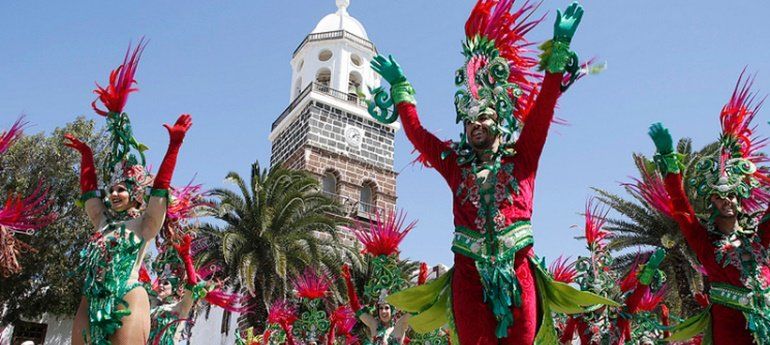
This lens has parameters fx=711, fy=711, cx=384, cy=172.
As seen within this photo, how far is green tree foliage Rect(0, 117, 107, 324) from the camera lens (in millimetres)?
17797

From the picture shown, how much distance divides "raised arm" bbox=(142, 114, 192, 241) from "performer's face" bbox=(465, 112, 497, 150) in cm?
187

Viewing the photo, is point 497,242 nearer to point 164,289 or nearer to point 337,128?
point 164,289

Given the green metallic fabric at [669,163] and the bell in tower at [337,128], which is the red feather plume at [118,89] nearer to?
the green metallic fabric at [669,163]

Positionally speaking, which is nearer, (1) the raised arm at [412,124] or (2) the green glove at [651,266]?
(1) the raised arm at [412,124]

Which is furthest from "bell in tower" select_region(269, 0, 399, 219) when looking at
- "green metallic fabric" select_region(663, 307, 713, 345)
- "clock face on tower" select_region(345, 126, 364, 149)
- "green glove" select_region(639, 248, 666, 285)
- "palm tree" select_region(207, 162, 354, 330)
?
"green metallic fabric" select_region(663, 307, 713, 345)

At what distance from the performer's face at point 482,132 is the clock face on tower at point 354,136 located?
75.2ft

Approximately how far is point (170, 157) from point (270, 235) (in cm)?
1210

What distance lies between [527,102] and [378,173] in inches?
890

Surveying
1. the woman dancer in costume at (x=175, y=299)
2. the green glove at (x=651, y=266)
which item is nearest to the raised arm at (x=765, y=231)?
the green glove at (x=651, y=266)

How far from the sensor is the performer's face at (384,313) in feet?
25.8

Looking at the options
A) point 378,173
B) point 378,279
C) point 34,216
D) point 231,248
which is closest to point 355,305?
point 378,279

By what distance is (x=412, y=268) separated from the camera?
65.8 feet

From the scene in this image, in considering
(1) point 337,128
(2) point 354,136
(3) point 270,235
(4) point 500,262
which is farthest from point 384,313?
(2) point 354,136

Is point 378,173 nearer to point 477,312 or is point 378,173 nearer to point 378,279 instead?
point 378,279
